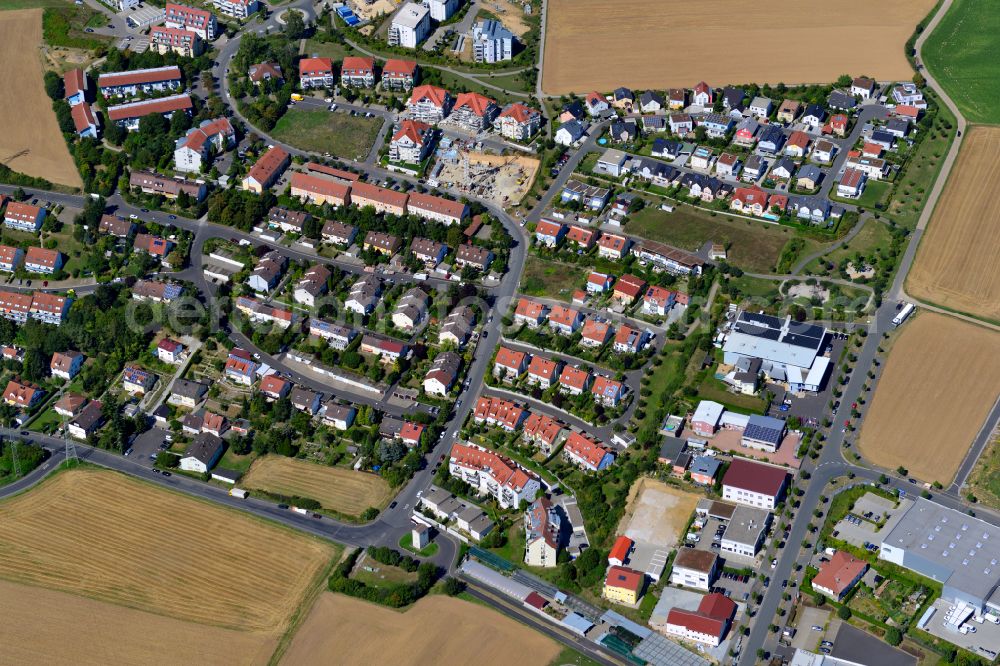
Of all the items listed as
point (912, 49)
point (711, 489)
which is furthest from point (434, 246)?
point (912, 49)

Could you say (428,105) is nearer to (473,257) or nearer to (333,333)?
(473,257)

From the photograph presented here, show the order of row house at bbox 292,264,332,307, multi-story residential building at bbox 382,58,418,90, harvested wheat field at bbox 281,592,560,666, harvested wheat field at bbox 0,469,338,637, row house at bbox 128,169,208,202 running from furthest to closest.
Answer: multi-story residential building at bbox 382,58,418,90 < row house at bbox 128,169,208,202 < row house at bbox 292,264,332,307 < harvested wheat field at bbox 0,469,338,637 < harvested wheat field at bbox 281,592,560,666

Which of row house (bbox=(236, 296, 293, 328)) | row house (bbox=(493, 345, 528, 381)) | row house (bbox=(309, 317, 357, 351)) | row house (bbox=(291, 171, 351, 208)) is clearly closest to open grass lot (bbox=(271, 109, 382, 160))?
row house (bbox=(291, 171, 351, 208))

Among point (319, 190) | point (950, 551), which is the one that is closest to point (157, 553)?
point (319, 190)

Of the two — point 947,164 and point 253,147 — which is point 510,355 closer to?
point 253,147

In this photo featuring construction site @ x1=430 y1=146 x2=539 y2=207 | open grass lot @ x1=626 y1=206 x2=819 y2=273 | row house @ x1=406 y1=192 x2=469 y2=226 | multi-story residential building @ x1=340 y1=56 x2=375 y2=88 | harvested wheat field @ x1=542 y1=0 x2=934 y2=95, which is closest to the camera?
open grass lot @ x1=626 y1=206 x2=819 y2=273

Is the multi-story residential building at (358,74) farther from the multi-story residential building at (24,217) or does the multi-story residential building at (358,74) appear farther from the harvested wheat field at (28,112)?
the multi-story residential building at (24,217)

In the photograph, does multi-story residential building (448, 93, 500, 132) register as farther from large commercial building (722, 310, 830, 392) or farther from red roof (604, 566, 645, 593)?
red roof (604, 566, 645, 593)
